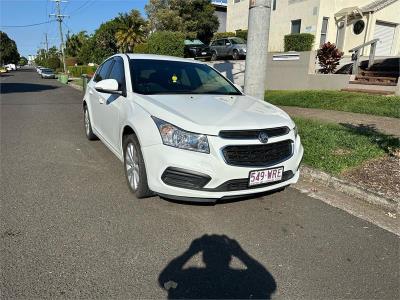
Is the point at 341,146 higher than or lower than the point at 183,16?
lower

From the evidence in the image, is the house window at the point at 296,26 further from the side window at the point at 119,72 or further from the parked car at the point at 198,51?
the side window at the point at 119,72

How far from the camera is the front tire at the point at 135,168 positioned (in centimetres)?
376

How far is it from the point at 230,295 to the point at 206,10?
35.7 meters

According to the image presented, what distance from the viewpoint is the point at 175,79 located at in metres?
4.78

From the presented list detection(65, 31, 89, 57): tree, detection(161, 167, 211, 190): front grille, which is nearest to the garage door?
detection(161, 167, 211, 190): front grille

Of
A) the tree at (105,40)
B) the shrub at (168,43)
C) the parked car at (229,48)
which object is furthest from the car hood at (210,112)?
the tree at (105,40)

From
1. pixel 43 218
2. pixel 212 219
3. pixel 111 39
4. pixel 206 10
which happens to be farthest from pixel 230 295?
pixel 111 39

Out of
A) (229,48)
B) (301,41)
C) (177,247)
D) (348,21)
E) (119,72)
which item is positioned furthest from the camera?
(229,48)

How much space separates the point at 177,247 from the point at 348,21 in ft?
70.6

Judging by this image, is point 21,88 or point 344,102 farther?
point 21,88

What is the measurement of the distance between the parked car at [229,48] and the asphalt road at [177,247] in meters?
18.5

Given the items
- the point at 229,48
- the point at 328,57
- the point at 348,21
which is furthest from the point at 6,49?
the point at 328,57

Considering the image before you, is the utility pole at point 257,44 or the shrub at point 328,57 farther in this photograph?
the shrub at point 328,57

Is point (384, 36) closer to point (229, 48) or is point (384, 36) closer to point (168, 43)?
point (229, 48)
